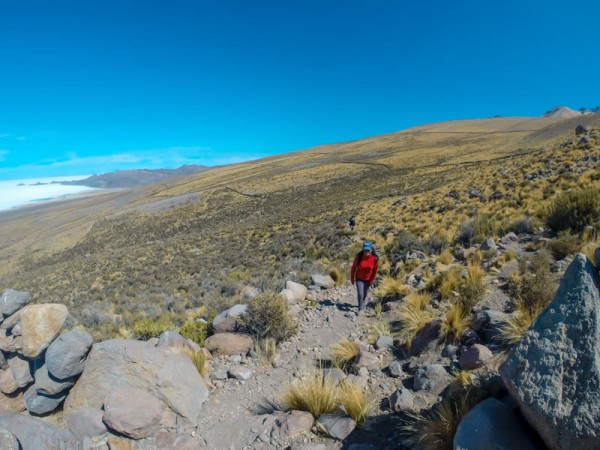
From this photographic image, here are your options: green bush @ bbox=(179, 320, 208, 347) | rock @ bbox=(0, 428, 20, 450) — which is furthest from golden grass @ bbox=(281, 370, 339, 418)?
green bush @ bbox=(179, 320, 208, 347)

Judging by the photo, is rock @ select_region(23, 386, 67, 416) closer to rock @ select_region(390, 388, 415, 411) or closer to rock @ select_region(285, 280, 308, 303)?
rock @ select_region(390, 388, 415, 411)

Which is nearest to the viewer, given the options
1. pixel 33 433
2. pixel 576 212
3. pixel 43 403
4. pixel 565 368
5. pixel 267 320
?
pixel 565 368

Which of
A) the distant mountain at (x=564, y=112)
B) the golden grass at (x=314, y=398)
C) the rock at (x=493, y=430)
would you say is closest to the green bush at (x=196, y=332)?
the golden grass at (x=314, y=398)

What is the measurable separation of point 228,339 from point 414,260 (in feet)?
19.0

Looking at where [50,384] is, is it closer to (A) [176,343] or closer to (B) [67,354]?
(B) [67,354]

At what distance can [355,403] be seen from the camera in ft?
14.0

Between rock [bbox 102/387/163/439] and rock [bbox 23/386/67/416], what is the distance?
914 millimetres

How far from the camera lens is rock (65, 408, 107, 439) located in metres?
4.56

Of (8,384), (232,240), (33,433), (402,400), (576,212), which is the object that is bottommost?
(232,240)

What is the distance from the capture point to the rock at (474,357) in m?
4.24

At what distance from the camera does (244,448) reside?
14.5ft

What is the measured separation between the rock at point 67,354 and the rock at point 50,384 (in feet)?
0.43

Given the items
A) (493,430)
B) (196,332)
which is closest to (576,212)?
(493,430)

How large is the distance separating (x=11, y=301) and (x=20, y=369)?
5.51ft
